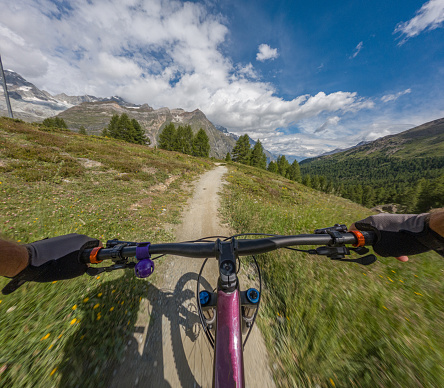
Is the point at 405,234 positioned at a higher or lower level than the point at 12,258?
higher

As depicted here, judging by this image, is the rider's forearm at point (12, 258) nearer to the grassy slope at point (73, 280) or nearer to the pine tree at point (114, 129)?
the grassy slope at point (73, 280)

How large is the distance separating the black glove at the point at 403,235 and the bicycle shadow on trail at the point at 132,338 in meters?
3.09

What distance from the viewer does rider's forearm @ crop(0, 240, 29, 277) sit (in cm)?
135

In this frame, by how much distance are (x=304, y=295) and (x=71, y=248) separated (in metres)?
4.00

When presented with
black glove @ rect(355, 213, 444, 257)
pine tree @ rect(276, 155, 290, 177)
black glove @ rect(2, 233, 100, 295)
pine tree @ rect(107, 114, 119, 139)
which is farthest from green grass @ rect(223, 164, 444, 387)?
pine tree @ rect(276, 155, 290, 177)

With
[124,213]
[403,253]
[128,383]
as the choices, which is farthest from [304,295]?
[124,213]

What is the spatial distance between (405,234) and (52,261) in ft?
12.5

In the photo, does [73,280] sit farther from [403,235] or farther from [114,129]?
[114,129]

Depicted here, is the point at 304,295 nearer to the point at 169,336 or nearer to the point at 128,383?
the point at 169,336

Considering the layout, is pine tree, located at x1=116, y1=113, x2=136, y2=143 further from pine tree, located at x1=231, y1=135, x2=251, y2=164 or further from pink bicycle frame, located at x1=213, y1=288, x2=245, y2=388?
pink bicycle frame, located at x1=213, y1=288, x2=245, y2=388

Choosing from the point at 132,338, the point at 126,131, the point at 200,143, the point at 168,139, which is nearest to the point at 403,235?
the point at 132,338

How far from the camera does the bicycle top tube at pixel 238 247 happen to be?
174 cm

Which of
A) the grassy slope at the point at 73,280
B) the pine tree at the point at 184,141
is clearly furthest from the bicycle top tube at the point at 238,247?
the pine tree at the point at 184,141

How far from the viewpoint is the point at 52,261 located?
5.39 feet
